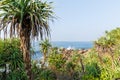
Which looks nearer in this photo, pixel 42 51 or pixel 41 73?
pixel 41 73

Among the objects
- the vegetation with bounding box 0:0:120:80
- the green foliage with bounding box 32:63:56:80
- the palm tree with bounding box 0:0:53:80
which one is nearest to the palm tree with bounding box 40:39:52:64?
the vegetation with bounding box 0:0:120:80

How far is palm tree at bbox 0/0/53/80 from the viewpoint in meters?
19.8

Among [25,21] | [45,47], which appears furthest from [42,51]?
[25,21]

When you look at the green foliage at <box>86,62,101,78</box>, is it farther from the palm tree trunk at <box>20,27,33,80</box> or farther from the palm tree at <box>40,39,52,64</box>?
the palm tree trunk at <box>20,27,33,80</box>

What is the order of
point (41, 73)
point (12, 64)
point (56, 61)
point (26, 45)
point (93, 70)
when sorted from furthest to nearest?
1. point (56, 61)
2. point (93, 70)
3. point (41, 73)
4. point (12, 64)
5. point (26, 45)

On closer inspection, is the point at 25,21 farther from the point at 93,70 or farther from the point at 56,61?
the point at 56,61

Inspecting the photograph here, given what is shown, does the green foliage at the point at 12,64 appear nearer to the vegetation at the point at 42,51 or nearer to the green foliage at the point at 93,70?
the vegetation at the point at 42,51

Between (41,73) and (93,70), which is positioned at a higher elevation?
(93,70)

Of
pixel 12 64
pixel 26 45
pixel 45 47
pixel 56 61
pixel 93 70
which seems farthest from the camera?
pixel 45 47

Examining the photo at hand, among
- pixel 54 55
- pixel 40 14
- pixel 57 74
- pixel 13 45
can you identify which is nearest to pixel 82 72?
pixel 57 74

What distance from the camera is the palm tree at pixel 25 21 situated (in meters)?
19.8

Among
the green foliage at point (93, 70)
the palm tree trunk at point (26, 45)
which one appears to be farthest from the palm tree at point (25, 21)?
the green foliage at point (93, 70)

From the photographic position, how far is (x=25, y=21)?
20.2m

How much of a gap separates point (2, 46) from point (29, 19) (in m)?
12.6
